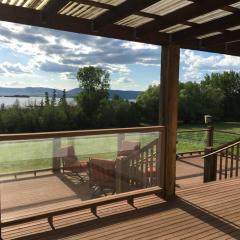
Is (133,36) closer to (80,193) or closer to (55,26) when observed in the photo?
(55,26)

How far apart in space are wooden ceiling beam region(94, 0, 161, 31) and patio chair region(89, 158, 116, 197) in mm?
1684

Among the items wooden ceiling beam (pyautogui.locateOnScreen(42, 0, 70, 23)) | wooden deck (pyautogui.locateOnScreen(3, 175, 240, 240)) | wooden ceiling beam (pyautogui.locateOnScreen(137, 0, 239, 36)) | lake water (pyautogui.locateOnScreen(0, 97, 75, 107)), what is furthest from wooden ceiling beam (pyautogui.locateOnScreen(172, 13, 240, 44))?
lake water (pyautogui.locateOnScreen(0, 97, 75, 107))

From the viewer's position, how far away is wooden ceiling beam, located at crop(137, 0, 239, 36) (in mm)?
3395

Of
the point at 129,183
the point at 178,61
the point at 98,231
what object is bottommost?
the point at 98,231

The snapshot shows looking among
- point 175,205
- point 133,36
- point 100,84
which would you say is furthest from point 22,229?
point 100,84

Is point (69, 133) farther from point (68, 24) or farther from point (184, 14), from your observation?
point (184, 14)

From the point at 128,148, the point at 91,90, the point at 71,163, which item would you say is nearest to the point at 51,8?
the point at 71,163

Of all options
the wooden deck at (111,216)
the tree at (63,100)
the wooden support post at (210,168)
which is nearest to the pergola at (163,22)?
the wooden deck at (111,216)

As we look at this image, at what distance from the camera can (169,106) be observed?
483 cm

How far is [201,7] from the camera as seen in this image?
3.59 metres

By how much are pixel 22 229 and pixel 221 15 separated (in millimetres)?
3299

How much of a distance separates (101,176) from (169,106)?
1.33m

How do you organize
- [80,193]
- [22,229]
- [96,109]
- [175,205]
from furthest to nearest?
[96,109] → [175,205] → [80,193] → [22,229]

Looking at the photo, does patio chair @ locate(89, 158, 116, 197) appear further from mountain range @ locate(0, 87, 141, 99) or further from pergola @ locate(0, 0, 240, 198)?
mountain range @ locate(0, 87, 141, 99)
